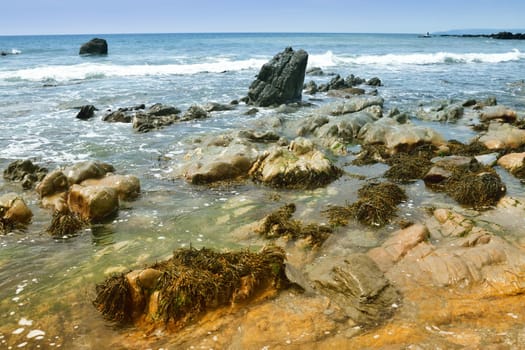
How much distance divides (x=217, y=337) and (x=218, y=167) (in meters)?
6.00

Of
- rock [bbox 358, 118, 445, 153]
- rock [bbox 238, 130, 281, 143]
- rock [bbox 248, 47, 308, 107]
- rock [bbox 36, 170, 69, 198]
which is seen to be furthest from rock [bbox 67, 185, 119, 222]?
rock [bbox 248, 47, 308, 107]

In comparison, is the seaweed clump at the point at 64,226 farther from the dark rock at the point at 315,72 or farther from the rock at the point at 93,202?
the dark rock at the point at 315,72

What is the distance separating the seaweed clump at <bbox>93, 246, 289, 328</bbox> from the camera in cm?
495

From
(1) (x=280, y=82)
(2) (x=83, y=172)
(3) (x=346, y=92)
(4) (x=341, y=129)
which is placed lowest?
(2) (x=83, y=172)

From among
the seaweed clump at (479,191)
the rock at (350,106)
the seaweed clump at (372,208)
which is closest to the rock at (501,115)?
the rock at (350,106)

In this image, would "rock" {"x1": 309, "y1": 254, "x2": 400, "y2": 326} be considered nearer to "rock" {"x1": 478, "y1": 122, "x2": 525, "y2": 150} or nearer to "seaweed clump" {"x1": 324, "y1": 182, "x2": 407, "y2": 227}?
"seaweed clump" {"x1": 324, "y1": 182, "x2": 407, "y2": 227}

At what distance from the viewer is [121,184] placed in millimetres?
9086

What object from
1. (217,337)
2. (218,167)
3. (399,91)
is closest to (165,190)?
(218,167)

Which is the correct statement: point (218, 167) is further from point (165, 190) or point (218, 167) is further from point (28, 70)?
point (28, 70)

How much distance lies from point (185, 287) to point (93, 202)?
3.82 meters

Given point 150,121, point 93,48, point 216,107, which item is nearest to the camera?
point 150,121

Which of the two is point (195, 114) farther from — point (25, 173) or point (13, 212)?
point (13, 212)

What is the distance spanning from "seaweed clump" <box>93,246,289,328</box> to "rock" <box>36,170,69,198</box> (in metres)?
4.42

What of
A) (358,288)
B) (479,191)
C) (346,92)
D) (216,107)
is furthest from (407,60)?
(358,288)
